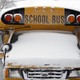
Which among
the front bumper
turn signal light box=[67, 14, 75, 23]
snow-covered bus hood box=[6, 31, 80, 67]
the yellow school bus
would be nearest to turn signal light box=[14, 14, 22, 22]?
the yellow school bus

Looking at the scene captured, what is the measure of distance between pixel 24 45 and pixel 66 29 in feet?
2.82

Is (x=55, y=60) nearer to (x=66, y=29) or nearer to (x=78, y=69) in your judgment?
(x=78, y=69)

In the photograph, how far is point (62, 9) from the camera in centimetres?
601

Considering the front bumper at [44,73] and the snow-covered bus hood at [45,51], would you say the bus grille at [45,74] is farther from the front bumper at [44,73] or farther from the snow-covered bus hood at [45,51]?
the snow-covered bus hood at [45,51]

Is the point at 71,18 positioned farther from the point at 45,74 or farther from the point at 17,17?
the point at 45,74

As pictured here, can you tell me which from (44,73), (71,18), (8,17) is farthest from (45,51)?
(8,17)

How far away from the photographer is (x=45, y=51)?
5578mm

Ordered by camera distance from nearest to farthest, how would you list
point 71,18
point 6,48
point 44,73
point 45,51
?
point 44,73 < point 45,51 < point 6,48 < point 71,18

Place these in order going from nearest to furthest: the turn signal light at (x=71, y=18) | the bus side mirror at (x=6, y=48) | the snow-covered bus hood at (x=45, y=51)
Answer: the snow-covered bus hood at (x=45, y=51)
the bus side mirror at (x=6, y=48)
the turn signal light at (x=71, y=18)

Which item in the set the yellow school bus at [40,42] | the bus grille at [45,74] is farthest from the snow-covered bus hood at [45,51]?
the bus grille at [45,74]

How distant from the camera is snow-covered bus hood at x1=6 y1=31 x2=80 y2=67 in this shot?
5418mm

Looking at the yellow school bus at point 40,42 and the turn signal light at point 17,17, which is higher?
the turn signal light at point 17,17

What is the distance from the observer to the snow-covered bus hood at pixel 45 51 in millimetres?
5418

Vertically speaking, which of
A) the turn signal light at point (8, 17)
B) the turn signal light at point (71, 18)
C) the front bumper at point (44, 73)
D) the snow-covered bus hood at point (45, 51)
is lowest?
the front bumper at point (44, 73)
